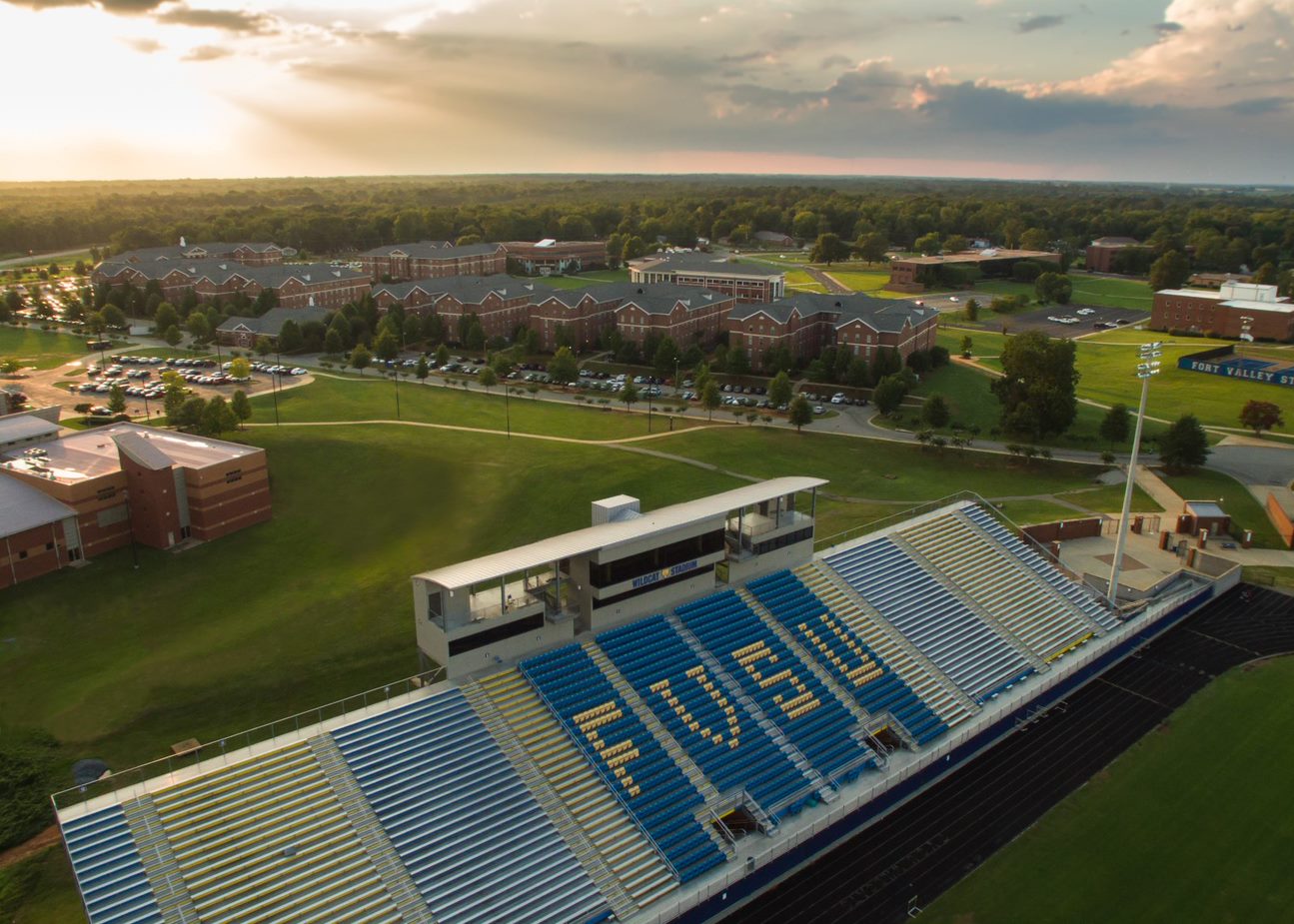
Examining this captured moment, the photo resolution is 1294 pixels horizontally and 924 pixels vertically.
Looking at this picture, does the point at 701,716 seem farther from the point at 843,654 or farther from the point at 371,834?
the point at 371,834

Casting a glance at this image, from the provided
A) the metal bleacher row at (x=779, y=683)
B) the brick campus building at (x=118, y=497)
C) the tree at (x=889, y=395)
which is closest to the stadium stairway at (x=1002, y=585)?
the metal bleacher row at (x=779, y=683)

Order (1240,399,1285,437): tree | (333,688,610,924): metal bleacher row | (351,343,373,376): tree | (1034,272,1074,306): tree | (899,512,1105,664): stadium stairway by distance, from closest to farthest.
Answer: (333,688,610,924): metal bleacher row
(899,512,1105,664): stadium stairway
(1240,399,1285,437): tree
(351,343,373,376): tree
(1034,272,1074,306): tree

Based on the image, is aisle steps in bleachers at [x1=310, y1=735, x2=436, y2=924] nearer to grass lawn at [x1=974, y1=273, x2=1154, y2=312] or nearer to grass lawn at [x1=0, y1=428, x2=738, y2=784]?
grass lawn at [x1=0, y1=428, x2=738, y2=784]

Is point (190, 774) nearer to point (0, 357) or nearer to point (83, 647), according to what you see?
point (83, 647)

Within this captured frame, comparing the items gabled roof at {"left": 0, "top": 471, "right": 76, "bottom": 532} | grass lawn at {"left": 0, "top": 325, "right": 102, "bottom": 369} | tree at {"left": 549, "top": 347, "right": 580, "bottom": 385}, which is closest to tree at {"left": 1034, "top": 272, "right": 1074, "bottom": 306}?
tree at {"left": 549, "top": 347, "right": 580, "bottom": 385}

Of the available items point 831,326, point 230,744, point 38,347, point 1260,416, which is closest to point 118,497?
point 230,744

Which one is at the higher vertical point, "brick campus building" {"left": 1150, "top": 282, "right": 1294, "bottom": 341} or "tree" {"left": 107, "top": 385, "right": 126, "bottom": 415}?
"brick campus building" {"left": 1150, "top": 282, "right": 1294, "bottom": 341}
